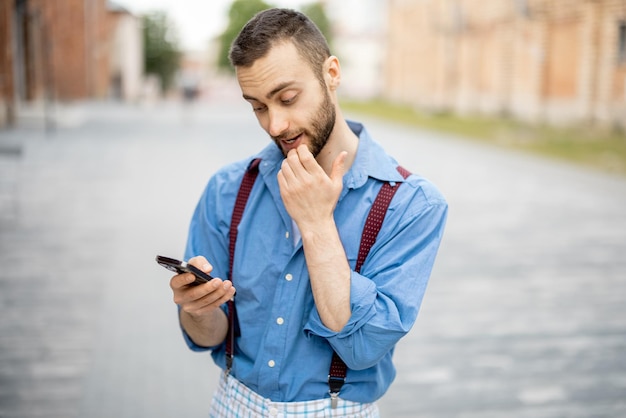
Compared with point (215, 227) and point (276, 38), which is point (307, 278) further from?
point (276, 38)

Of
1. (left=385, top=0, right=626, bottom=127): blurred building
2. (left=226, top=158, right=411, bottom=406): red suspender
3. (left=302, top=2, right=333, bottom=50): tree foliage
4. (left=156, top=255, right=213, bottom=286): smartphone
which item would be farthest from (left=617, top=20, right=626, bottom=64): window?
(left=302, top=2, right=333, bottom=50): tree foliage

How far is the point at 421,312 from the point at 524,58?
34.1 m

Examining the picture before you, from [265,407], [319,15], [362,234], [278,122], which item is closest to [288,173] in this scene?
[278,122]

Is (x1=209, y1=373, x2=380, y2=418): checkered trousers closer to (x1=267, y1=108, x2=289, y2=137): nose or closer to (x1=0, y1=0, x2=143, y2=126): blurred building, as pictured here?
(x1=267, y1=108, x2=289, y2=137): nose

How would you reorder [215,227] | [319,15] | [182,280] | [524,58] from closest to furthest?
[182,280] → [215,227] → [524,58] → [319,15]

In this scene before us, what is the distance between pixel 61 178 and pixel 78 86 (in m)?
31.1

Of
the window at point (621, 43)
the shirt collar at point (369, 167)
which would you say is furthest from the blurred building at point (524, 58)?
the shirt collar at point (369, 167)

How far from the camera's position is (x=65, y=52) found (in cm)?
4159

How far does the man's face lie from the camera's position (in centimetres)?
186

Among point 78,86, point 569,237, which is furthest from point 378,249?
point 78,86

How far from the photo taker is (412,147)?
21.4 metres

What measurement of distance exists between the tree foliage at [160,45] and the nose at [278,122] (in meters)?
68.0

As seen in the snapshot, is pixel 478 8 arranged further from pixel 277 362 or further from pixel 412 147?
pixel 277 362

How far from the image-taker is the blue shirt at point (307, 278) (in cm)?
185
